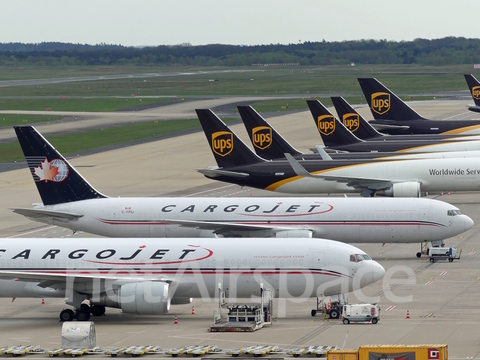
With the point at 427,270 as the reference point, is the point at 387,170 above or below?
above

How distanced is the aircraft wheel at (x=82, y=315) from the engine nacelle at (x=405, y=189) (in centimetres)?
3933

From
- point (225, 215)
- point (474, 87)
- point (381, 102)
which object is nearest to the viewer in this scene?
point (225, 215)

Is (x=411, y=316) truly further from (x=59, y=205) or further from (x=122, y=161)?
(x=122, y=161)

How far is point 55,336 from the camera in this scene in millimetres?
46000

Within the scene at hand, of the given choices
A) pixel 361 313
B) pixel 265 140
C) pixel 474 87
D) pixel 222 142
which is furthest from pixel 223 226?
pixel 474 87

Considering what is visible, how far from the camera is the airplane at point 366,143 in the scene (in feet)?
316

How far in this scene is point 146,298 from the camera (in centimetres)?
4806

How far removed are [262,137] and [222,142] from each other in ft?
25.8

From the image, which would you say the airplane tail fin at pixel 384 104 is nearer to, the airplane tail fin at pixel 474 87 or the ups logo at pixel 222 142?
the airplane tail fin at pixel 474 87

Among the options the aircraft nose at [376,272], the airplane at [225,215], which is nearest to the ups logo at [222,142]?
the airplane at [225,215]

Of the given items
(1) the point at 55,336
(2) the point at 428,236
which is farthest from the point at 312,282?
(2) the point at 428,236

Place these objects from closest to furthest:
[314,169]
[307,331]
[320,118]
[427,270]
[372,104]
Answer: [307,331], [427,270], [314,169], [320,118], [372,104]

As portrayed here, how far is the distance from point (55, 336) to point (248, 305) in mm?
9062

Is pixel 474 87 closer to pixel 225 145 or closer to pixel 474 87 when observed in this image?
pixel 474 87
